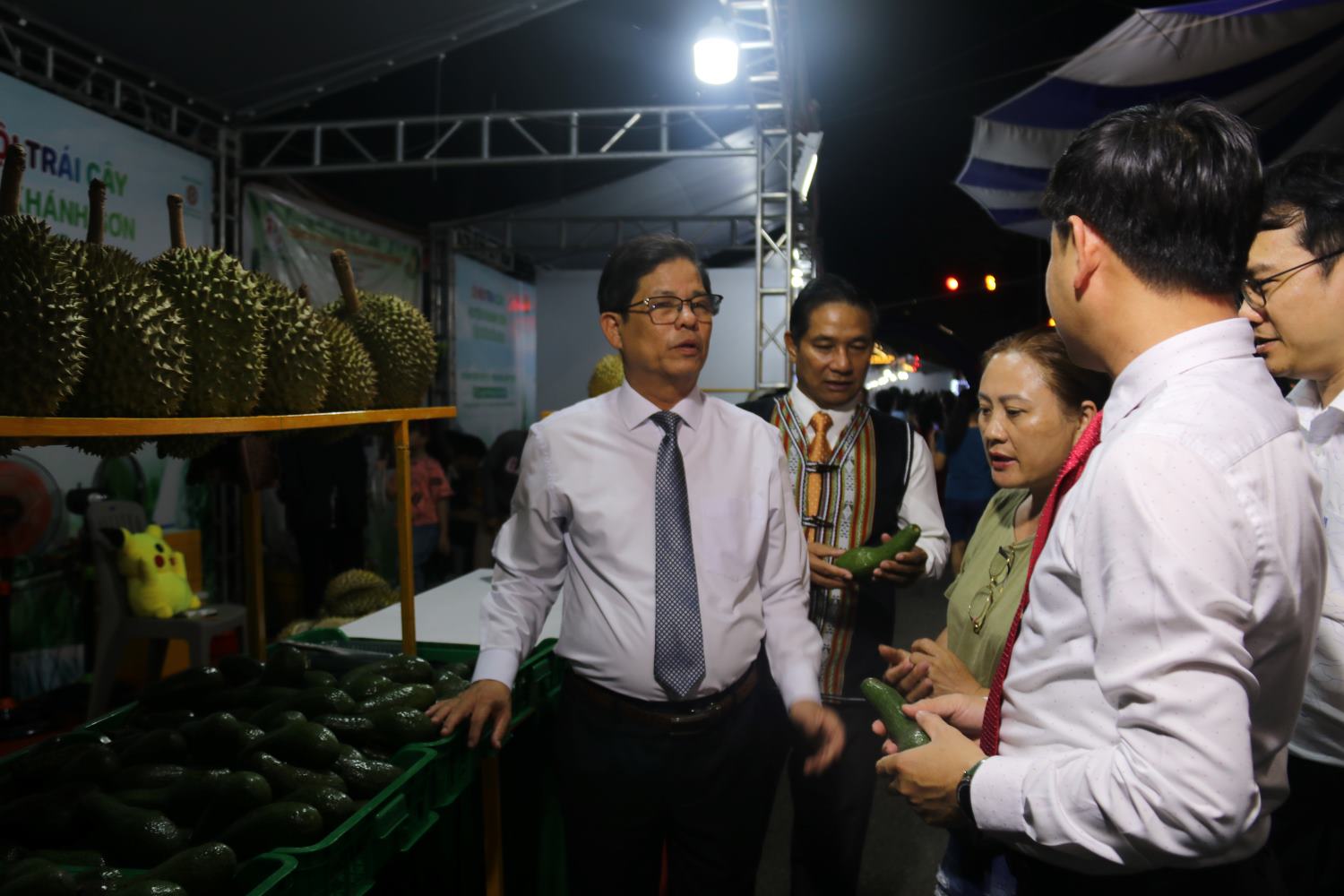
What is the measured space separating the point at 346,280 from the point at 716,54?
18.6 feet

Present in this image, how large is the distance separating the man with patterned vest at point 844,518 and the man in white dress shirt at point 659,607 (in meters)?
0.48

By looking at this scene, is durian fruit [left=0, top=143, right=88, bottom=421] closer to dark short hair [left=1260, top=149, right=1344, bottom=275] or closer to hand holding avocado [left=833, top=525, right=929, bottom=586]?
hand holding avocado [left=833, top=525, right=929, bottom=586]

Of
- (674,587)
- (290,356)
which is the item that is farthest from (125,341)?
(674,587)

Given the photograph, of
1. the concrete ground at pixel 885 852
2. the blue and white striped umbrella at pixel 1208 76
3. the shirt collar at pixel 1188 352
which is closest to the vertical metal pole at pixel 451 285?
the blue and white striped umbrella at pixel 1208 76

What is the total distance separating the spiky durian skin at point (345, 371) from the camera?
2391mm

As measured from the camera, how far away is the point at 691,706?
7.13 feet

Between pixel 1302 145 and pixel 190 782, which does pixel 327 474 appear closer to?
pixel 190 782

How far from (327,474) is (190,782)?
5.52m

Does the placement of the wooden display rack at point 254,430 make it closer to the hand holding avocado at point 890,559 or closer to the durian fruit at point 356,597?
the hand holding avocado at point 890,559

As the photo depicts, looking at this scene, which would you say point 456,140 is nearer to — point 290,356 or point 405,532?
point 405,532

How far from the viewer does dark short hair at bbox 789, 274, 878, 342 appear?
2.94 meters

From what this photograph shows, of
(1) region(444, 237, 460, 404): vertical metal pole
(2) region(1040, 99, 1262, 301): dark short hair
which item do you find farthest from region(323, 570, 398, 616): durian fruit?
(1) region(444, 237, 460, 404): vertical metal pole

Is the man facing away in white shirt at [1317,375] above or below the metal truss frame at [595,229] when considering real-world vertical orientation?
below

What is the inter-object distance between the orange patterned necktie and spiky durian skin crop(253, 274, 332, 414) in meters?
1.57
